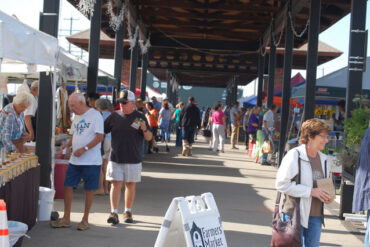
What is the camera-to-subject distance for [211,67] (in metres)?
31.5

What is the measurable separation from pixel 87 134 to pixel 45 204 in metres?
1.18

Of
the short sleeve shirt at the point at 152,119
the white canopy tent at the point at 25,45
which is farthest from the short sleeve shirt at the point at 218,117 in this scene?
the white canopy tent at the point at 25,45

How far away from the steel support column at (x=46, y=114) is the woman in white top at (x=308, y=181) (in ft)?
14.1

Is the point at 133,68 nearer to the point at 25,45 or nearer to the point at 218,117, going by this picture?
the point at 218,117

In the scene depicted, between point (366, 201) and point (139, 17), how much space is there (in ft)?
48.5

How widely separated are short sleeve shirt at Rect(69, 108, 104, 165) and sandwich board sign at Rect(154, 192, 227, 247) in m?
2.54

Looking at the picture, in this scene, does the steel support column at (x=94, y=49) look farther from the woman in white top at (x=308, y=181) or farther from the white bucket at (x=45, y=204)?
the woman in white top at (x=308, y=181)

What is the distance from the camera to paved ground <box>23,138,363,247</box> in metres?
7.01

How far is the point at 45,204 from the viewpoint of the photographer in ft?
25.4

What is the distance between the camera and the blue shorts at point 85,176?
288 inches

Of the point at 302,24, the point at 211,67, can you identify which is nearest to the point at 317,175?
the point at 302,24

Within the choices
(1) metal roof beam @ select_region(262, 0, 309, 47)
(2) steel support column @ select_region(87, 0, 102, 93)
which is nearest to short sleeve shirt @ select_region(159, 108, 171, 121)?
(1) metal roof beam @ select_region(262, 0, 309, 47)

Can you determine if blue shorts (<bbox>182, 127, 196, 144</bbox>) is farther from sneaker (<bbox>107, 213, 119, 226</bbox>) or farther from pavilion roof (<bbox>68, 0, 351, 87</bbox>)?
sneaker (<bbox>107, 213, 119, 226</bbox>)

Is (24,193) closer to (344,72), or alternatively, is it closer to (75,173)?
(75,173)
